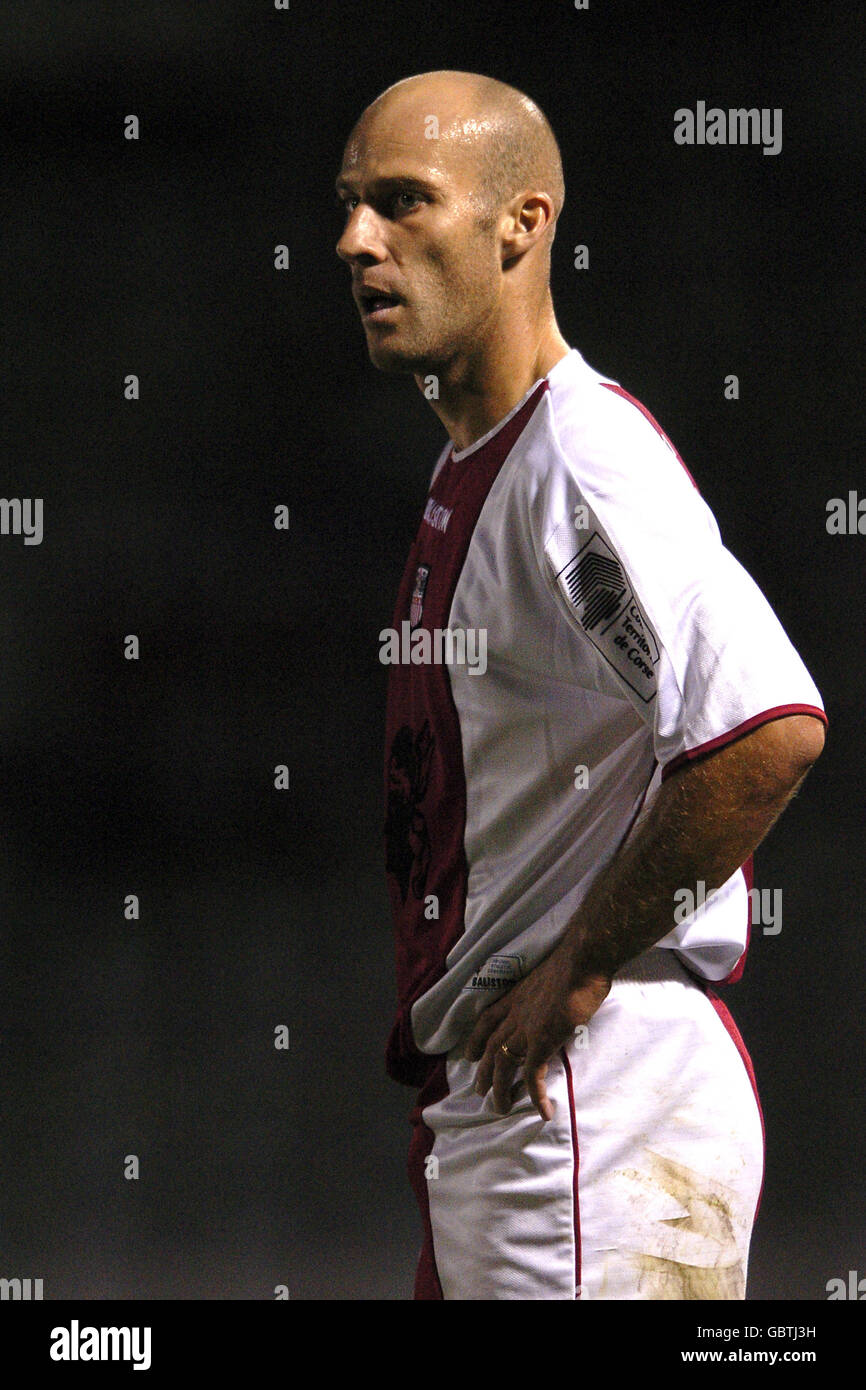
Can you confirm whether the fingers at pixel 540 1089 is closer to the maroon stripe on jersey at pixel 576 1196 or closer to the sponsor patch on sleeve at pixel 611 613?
the maroon stripe on jersey at pixel 576 1196

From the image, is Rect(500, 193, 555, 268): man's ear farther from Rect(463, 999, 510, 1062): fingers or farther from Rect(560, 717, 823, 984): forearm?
Rect(463, 999, 510, 1062): fingers

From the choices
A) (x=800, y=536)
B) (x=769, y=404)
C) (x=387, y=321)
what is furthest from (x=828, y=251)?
(x=387, y=321)

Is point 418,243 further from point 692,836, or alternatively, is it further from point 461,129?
point 692,836

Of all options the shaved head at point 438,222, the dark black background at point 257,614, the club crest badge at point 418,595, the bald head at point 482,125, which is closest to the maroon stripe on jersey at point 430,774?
the club crest badge at point 418,595

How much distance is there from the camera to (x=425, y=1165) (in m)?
1.40

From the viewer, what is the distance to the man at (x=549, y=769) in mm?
1181

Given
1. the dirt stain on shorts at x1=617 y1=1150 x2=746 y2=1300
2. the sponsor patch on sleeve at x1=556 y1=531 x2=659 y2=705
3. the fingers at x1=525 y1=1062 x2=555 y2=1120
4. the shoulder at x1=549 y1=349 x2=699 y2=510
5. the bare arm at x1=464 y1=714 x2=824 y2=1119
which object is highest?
the shoulder at x1=549 y1=349 x2=699 y2=510

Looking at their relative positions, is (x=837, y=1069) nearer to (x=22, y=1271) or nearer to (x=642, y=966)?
(x=642, y=966)

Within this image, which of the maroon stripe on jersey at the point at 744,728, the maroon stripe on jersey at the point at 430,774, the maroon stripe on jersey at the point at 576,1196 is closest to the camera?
the maroon stripe on jersey at the point at 744,728

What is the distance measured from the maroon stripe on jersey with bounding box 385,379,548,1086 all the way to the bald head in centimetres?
20

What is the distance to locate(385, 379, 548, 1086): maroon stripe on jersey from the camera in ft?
4.48

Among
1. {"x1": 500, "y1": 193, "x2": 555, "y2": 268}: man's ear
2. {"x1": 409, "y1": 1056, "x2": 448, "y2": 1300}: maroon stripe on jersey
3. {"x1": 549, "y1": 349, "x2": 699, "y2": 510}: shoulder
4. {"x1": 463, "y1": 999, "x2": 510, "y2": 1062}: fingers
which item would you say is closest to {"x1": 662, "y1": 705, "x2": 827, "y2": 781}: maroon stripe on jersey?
{"x1": 549, "y1": 349, "x2": 699, "y2": 510}: shoulder

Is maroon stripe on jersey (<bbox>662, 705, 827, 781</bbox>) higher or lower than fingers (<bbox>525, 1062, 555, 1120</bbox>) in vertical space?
higher

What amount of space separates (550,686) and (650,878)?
196 millimetres
